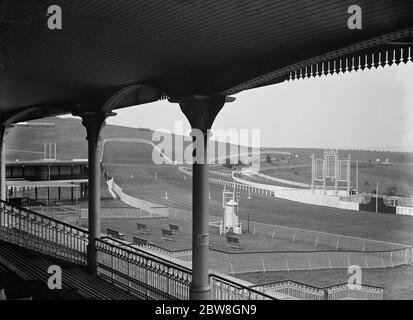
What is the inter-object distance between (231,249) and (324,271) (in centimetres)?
491

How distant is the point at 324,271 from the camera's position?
22672mm

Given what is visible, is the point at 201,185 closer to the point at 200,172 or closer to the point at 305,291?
the point at 200,172

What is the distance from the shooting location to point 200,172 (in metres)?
7.23

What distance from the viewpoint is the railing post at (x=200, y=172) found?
700 centimetres

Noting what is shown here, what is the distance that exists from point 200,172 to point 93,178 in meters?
3.70

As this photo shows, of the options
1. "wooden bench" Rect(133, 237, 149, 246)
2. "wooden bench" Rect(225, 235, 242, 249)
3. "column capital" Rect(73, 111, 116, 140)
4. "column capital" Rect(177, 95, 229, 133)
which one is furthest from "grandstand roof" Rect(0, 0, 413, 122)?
"wooden bench" Rect(225, 235, 242, 249)

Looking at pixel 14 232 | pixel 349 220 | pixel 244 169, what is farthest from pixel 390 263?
pixel 244 169

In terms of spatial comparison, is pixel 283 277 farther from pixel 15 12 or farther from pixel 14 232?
pixel 15 12

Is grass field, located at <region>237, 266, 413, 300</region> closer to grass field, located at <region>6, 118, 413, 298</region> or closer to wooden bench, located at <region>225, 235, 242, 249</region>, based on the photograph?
grass field, located at <region>6, 118, 413, 298</region>

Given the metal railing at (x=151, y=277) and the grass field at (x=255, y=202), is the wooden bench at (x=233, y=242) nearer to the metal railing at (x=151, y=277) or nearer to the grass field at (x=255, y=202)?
the grass field at (x=255, y=202)

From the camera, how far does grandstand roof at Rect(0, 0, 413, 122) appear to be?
436 centimetres

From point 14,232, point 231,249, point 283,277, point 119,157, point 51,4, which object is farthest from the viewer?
point 119,157

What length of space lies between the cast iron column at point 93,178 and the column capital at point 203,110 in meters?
3.34

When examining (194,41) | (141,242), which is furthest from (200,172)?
(141,242)
